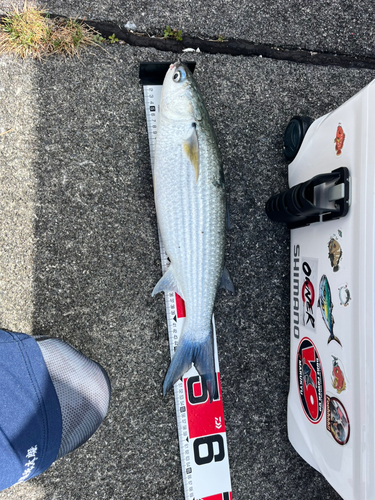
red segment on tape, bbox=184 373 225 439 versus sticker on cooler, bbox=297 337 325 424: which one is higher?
sticker on cooler, bbox=297 337 325 424

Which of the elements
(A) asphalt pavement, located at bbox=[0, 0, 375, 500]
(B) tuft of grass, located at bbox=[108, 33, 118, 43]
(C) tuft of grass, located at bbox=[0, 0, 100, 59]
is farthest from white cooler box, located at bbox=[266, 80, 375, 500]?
(C) tuft of grass, located at bbox=[0, 0, 100, 59]

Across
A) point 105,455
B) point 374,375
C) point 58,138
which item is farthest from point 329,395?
point 58,138

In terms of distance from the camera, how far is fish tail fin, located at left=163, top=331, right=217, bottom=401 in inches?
64.1

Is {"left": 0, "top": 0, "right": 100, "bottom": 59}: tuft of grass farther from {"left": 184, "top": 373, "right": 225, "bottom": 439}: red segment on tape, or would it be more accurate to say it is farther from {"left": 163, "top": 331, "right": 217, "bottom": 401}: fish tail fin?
{"left": 184, "top": 373, "right": 225, "bottom": 439}: red segment on tape

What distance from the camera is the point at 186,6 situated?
6.17 ft

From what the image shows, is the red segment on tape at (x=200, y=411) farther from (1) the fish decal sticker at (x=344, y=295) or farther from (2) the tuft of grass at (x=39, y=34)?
(2) the tuft of grass at (x=39, y=34)

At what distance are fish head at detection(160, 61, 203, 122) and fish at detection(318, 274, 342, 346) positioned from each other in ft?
3.20

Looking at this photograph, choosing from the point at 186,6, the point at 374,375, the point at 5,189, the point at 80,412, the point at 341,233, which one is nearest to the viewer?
the point at 374,375

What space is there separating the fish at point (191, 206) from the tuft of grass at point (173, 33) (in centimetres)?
42

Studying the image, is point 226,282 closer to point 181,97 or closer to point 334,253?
point 334,253

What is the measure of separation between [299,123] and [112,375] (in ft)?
5.66

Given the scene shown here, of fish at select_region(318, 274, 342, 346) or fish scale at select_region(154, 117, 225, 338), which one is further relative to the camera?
fish scale at select_region(154, 117, 225, 338)

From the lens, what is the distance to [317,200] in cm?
144

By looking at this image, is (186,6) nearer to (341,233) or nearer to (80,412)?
(341,233)
